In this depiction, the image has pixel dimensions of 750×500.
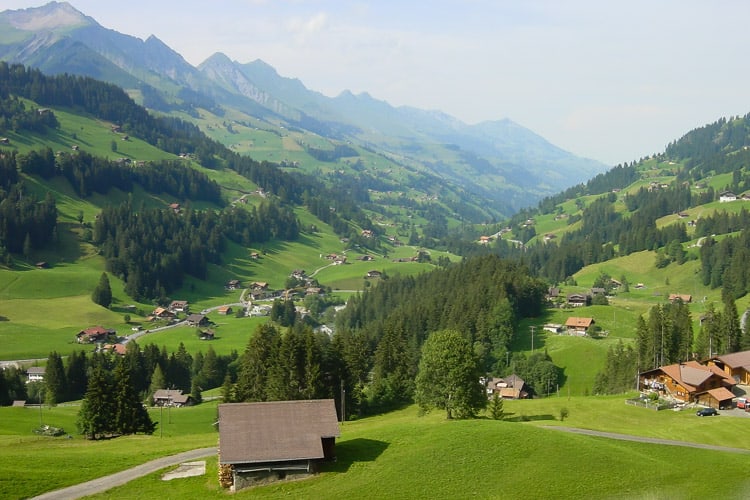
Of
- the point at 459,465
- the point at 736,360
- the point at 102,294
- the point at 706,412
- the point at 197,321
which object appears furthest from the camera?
the point at 102,294

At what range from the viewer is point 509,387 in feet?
394

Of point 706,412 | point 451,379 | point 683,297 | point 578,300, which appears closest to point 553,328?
point 578,300

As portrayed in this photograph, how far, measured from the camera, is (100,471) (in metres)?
54.0

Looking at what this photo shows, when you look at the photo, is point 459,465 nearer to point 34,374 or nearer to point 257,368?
point 257,368

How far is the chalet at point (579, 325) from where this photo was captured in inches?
5709

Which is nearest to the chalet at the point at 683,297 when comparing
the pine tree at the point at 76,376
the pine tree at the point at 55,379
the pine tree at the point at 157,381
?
the pine tree at the point at 157,381

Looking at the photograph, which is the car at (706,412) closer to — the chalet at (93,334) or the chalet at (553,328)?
the chalet at (553,328)

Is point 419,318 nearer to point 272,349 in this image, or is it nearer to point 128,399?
point 272,349

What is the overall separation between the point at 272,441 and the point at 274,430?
124 cm

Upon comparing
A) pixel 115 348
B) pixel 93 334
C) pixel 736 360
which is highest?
pixel 736 360

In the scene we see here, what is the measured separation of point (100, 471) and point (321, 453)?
63.2ft

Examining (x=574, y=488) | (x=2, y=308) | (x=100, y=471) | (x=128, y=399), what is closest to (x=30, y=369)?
(x=2, y=308)

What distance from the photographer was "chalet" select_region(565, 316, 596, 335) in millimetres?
145000

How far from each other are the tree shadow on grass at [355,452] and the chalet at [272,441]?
1.09 metres
